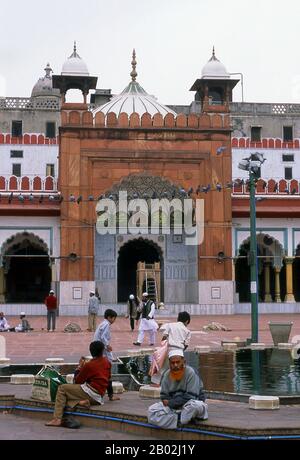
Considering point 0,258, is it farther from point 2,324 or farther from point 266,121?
point 266,121

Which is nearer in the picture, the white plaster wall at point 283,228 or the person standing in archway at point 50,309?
the person standing in archway at point 50,309

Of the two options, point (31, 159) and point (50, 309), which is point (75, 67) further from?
point (50, 309)

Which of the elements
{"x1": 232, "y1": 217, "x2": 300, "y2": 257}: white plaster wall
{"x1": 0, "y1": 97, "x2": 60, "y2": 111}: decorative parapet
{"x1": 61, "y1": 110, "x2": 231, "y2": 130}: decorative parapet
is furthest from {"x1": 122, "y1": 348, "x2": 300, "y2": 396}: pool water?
{"x1": 0, "y1": 97, "x2": 60, "y2": 111}: decorative parapet

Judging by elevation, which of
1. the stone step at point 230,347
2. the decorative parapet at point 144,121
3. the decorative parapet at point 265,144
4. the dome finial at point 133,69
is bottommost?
the stone step at point 230,347

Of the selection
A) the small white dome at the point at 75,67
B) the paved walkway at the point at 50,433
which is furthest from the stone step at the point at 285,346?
the small white dome at the point at 75,67

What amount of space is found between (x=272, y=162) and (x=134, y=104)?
30.3 ft

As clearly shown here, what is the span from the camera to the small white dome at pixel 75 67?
2838 centimetres

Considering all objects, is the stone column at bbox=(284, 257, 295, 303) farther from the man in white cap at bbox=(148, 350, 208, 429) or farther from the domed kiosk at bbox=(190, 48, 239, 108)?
the man in white cap at bbox=(148, 350, 208, 429)

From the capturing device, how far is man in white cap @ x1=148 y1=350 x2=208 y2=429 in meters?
6.09

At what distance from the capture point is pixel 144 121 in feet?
86.2

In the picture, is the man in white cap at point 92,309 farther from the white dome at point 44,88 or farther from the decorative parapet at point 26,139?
the white dome at point 44,88

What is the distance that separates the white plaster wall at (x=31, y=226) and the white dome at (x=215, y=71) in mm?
8363

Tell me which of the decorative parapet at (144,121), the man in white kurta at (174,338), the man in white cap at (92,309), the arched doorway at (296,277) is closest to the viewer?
the man in white kurta at (174,338)

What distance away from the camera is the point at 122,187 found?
2633cm
